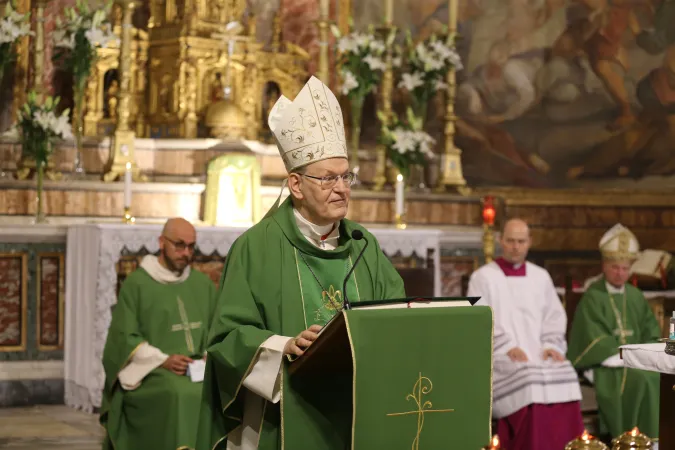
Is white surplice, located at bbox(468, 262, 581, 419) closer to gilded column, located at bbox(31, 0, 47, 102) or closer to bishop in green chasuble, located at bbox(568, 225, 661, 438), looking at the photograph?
bishop in green chasuble, located at bbox(568, 225, 661, 438)

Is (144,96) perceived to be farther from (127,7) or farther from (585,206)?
(585,206)

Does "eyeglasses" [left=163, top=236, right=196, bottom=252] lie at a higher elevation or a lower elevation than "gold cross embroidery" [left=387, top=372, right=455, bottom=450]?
higher

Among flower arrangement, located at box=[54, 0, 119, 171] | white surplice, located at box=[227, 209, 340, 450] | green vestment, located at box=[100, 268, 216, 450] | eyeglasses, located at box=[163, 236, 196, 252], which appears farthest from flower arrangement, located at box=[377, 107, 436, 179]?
white surplice, located at box=[227, 209, 340, 450]

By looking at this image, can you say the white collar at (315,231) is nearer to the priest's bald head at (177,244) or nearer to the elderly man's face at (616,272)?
the priest's bald head at (177,244)

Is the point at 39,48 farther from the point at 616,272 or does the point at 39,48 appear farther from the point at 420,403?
the point at 420,403

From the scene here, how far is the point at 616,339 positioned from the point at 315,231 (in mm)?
4730

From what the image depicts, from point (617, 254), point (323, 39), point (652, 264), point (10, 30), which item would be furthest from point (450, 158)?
point (10, 30)

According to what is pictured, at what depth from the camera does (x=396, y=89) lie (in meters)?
12.1

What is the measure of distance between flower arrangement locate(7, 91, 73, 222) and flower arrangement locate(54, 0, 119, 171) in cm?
41

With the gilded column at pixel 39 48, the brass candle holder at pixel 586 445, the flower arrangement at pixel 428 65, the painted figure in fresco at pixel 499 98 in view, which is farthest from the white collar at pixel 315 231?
the painted figure in fresco at pixel 499 98

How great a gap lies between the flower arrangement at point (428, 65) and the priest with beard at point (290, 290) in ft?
22.2

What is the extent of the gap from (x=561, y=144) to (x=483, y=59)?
112 centimetres

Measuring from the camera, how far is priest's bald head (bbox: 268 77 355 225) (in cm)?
422

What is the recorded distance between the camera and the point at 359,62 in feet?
36.4
